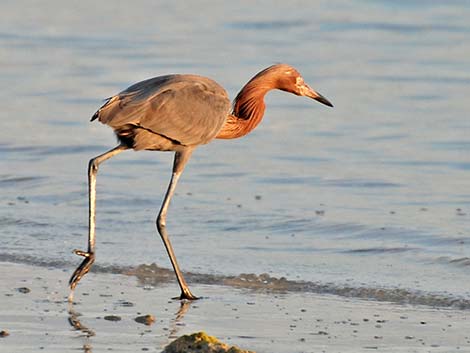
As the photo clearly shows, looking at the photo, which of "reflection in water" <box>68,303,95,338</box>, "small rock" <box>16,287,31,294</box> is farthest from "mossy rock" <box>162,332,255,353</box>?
"small rock" <box>16,287,31,294</box>

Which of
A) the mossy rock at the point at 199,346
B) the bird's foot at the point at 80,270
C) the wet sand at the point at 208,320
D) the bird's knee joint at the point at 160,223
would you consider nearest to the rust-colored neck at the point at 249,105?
the bird's knee joint at the point at 160,223

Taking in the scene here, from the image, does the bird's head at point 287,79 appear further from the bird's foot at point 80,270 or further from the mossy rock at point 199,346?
the mossy rock at point 199,346

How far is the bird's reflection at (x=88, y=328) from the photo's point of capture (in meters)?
7.16

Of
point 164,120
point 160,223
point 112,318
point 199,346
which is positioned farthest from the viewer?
point 160,223

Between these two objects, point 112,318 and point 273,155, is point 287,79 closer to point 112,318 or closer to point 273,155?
point 112,318

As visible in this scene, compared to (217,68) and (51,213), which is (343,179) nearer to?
(51,213)

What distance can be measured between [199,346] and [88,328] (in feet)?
3.65

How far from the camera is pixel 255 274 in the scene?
9.12 m

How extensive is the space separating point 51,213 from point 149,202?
36.1 inches

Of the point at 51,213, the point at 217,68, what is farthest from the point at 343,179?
the point at 217,68

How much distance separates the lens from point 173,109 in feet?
28.5

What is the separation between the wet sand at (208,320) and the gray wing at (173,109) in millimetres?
1046

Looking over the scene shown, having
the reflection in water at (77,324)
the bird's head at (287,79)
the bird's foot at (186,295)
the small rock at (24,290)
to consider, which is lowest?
the small rock at (24,290)

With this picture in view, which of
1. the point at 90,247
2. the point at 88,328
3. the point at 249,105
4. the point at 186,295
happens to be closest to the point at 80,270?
the point at 90,247
